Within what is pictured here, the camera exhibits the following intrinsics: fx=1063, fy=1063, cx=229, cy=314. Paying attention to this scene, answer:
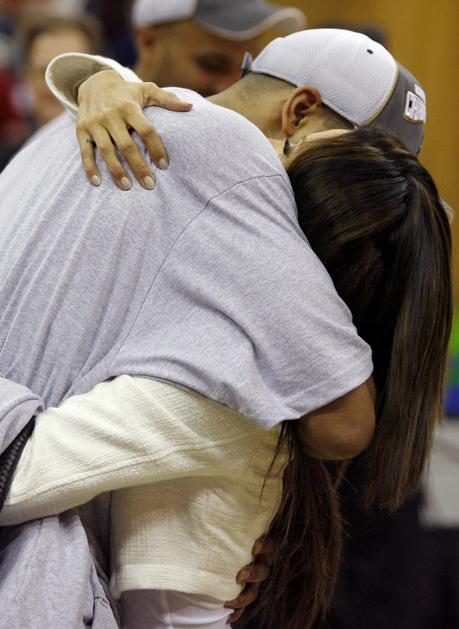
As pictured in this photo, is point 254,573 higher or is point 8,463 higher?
point 8,463

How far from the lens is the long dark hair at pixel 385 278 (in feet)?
4.13

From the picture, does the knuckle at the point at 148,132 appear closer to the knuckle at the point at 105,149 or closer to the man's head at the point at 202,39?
the knuckle at the point at 105,149

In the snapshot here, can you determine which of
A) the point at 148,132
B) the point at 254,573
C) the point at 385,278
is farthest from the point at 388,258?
the point at 254,573

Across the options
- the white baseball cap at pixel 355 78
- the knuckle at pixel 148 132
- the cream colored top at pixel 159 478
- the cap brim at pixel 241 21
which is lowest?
the cap brim at pixel 241 21

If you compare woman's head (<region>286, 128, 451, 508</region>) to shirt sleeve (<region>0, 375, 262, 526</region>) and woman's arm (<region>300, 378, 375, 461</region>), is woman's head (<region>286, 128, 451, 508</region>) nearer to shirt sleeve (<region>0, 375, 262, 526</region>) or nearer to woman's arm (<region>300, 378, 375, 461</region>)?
woman's arm (<region>300, 378, 375, 461</region>)

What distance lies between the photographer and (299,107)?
4.87ft

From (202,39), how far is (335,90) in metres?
1.40

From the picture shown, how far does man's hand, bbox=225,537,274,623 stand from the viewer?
134 cm

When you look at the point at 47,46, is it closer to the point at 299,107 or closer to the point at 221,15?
the point at 221,15

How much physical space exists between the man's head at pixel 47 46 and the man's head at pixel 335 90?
1.97 meters

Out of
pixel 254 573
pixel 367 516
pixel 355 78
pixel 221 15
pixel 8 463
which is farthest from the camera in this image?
pixel 221 15

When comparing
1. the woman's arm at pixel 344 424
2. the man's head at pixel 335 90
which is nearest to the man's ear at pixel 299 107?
the man's head at pixel 335 90

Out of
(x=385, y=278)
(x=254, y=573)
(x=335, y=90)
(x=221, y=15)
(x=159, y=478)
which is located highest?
(x=335, y=90)

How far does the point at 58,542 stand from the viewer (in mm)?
1160
